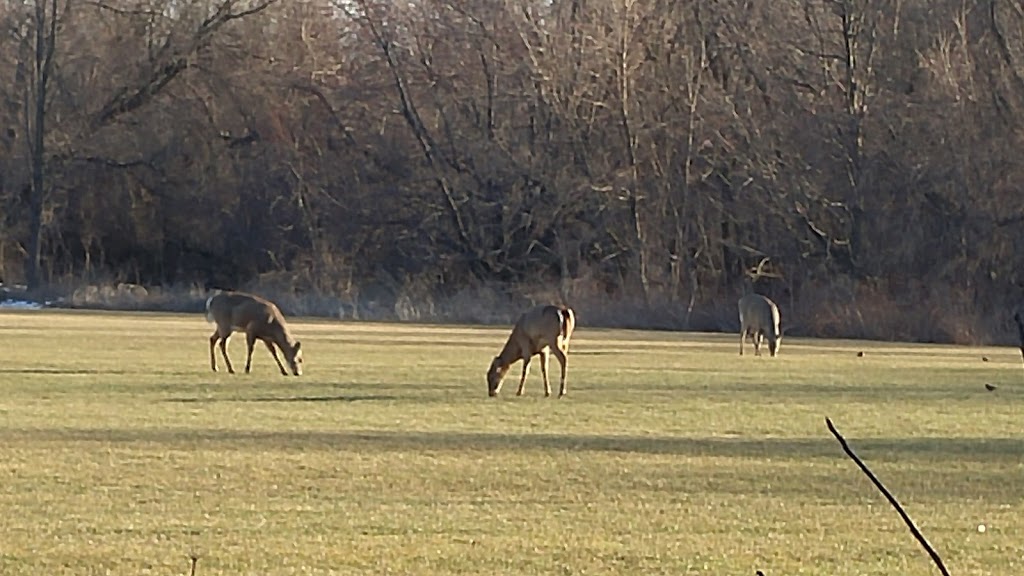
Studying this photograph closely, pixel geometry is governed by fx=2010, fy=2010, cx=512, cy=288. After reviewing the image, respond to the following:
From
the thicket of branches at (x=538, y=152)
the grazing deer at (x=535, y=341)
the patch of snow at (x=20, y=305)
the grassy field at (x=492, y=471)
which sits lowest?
the grassy field at (x=492, y=471)

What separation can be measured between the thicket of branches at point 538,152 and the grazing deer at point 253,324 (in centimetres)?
→ 2257

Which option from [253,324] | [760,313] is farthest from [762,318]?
[253,324]

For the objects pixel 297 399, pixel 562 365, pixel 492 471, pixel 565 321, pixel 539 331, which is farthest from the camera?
pixel 565 321

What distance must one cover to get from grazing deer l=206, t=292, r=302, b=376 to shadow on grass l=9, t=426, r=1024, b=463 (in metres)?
8.58

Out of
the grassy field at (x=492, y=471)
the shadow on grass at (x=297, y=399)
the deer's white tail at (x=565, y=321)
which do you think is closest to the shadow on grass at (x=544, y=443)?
the grassy field at (x=492, y=471)

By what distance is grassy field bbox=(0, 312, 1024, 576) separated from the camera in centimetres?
1050

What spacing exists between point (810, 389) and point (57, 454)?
467 inches

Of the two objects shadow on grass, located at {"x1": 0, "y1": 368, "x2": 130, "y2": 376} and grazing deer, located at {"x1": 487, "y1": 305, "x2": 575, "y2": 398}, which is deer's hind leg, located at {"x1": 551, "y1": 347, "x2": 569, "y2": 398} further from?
shadow on grass, located at {"x1": 0, "y1": 368, "x2": 130, "y2": 376}

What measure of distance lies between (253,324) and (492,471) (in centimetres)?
1235

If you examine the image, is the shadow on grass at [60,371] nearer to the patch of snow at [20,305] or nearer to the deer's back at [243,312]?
the deer's back at [243,312]

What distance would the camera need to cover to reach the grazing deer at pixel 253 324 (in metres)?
26.4

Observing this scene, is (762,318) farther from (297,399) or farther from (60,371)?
(297,399)

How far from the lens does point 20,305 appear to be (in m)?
55.5

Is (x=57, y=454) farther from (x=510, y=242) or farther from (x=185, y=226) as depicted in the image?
(x=185, y=226)
